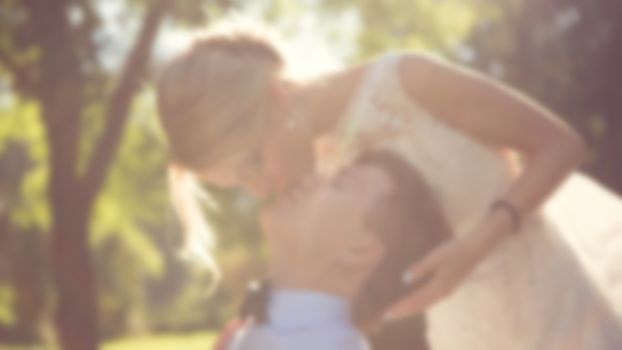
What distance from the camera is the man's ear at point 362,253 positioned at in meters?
2.07

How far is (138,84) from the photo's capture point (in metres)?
9.79

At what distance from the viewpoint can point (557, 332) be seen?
91.9 inches

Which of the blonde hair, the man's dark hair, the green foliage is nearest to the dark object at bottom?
the man's dark hair

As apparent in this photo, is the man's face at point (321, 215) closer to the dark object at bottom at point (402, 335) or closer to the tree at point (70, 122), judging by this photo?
the dark object at bottom at point (402, 335)

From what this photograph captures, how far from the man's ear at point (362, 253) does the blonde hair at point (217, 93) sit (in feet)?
1.51

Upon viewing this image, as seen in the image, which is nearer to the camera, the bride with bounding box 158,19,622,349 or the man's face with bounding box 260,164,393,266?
the man's face with bounding box 260,164,393,266

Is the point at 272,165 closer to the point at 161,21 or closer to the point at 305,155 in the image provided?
the point at 305,155

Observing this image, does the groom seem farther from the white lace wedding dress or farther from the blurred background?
the blurred background

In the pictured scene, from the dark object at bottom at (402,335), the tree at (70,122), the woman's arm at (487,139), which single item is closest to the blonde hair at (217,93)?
the woman's arm at (487,139)

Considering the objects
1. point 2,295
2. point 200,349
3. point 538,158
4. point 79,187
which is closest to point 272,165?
point 538,158

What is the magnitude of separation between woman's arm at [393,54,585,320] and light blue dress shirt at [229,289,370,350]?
24cm

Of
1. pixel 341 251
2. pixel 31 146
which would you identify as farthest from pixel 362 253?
pixel 31 146

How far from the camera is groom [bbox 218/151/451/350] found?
1.89m

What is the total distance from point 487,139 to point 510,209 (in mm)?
251
